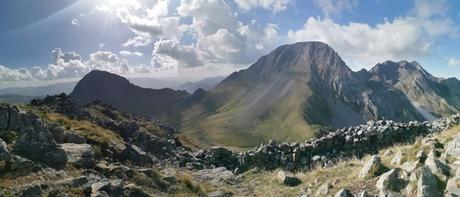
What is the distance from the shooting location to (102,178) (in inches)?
768

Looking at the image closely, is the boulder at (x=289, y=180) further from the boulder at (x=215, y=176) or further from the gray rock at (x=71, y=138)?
the gray rock at (x=71, y=138)

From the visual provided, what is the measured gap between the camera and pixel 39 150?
20156mm

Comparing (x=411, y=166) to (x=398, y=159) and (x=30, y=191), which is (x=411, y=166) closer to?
(x=398, y=159)

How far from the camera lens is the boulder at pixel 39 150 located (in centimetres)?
1983

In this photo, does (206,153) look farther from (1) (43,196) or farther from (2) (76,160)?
(1) (43,196)

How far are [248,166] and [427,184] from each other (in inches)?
767

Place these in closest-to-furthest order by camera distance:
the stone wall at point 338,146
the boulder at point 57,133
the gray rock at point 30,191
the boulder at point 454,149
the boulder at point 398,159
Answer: the gray rock at point 30,191, the boulder at point 454,149, the boulder at point 398,159, the boulder at point 57,133, the stone wall at point 338,146

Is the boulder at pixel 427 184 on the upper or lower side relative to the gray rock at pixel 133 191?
upper

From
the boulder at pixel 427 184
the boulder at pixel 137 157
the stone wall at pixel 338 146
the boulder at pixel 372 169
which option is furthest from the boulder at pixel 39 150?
the boulder at pixel 427 184

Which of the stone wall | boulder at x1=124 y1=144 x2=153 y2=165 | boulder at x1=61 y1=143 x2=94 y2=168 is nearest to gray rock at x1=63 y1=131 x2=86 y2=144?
boulder at x1=61 y1=143 x2=94 y2=168

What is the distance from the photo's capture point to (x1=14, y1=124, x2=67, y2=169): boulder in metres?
19.8

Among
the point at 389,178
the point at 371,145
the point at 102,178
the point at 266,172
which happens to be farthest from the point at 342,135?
the point at 102,178

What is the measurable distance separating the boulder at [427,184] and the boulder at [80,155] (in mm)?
15873

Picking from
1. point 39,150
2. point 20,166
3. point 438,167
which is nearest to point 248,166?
point 39,150
